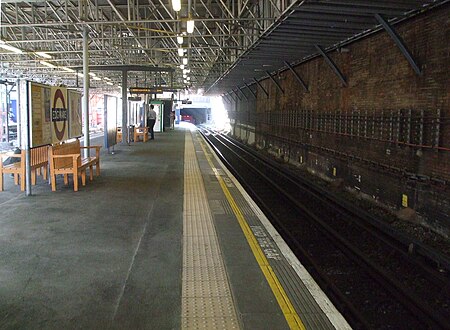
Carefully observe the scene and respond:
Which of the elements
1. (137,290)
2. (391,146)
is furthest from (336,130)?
(137,290)

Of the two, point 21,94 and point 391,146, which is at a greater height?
point 21,94

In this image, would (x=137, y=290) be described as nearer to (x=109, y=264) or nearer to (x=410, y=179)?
(x=109, y=264)

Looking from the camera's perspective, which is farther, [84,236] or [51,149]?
[51,149]

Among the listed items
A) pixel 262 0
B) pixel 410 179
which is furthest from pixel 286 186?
pixel 262 0

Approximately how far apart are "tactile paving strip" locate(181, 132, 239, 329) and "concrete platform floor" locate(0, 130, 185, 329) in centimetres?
10

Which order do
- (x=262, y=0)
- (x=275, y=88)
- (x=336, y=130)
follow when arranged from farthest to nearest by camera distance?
(x=275, y=88), (x=262, y=0), (x=336, y=130)

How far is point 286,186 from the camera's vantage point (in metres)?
12.6

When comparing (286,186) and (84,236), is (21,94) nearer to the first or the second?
(84,236)

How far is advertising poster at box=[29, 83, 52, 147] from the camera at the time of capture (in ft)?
26.0

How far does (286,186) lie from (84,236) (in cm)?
802

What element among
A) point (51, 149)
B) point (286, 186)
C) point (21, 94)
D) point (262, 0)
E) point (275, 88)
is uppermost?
point (262, 0)

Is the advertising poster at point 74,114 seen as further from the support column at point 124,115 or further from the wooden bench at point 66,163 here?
the support column at point 124,115

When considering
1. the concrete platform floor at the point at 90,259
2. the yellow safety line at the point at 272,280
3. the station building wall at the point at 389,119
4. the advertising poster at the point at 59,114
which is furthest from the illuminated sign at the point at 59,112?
the station building wall at the point at 389,119

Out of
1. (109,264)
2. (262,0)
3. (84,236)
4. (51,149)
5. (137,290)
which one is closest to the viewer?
(137,290)
